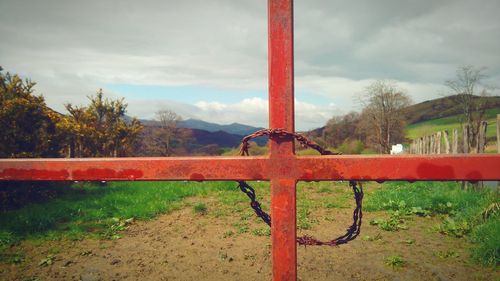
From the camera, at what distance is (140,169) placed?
1.43 m

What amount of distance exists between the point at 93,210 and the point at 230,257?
358 centimetres

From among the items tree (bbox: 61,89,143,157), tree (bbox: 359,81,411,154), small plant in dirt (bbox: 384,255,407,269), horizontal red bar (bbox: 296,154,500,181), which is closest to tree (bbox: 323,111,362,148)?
tree (bbox: 359,81,411,154)

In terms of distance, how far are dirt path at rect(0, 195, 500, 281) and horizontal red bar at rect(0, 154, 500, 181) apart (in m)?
2.60

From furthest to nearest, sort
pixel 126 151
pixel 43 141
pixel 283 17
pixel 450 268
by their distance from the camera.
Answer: pixel 126 151, pixel 43 141, pixel 450 268, pixel 283 17

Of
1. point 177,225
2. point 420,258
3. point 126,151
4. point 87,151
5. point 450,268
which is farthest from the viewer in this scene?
point 126,151

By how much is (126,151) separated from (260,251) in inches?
400

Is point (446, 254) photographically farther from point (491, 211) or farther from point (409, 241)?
point (491, 211)

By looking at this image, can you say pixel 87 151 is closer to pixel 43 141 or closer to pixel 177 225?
pixel 43 141

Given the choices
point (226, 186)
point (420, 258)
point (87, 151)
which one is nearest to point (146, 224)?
point (226, 186)

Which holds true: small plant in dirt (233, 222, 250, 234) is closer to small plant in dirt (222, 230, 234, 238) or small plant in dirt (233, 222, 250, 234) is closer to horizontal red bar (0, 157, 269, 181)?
small plant in dirt (222, 230, 234, 238)

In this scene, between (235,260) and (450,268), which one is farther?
(235,260)

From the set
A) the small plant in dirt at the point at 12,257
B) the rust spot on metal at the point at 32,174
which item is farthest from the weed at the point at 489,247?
the small plant in dirt at the point at 12,257

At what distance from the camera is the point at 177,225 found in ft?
19.0

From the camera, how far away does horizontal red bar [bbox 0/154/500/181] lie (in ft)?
4.13
